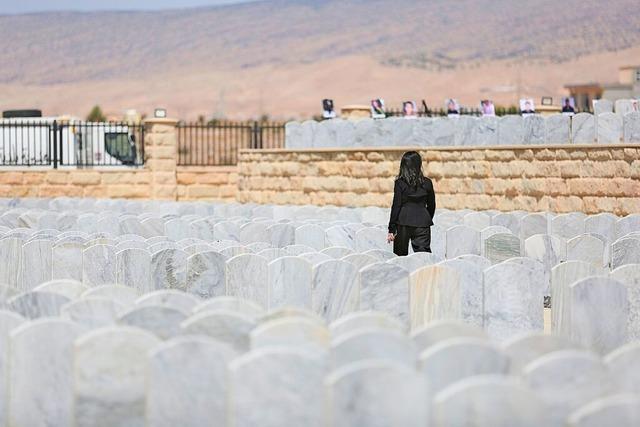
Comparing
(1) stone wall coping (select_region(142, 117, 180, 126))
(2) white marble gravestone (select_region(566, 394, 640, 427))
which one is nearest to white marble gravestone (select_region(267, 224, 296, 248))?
(2) white marble gravestone (select_region(566, 394, 640, 427))

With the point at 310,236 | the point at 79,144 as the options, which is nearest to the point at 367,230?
the point at 310,236

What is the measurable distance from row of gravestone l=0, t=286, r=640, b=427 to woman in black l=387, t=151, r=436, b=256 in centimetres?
517

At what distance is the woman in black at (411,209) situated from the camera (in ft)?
38.7

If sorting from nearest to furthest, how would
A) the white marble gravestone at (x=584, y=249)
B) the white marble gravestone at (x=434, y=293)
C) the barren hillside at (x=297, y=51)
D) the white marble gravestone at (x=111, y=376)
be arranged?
the white marble gravestone at (x=111, y=376) < the white marble gravestone at (x=434, y=293) < the white marble gravestone at (x=584, y=249) < the barren hillside at (x=297, y=51)

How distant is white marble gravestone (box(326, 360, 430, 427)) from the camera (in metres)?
5.11

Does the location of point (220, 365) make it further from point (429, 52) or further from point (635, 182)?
point (429, 52)

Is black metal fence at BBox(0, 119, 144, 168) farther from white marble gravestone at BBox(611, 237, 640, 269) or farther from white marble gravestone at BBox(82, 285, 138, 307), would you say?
white marble gravestone at BBox(82, 285, 138, 307)

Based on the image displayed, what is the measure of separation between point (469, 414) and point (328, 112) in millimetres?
19616

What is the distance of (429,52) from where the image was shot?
4365 inches

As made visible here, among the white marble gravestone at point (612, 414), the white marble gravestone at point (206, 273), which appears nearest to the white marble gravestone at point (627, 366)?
the white marble gravestone at point (612, 414)

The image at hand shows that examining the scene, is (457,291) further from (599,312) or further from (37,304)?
(37,304)

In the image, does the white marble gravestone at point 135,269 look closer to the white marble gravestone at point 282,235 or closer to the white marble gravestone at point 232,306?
the white marble gravestone at point 232,306

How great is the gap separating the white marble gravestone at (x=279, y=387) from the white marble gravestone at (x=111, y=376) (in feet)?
2.10

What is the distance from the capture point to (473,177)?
764 inches
